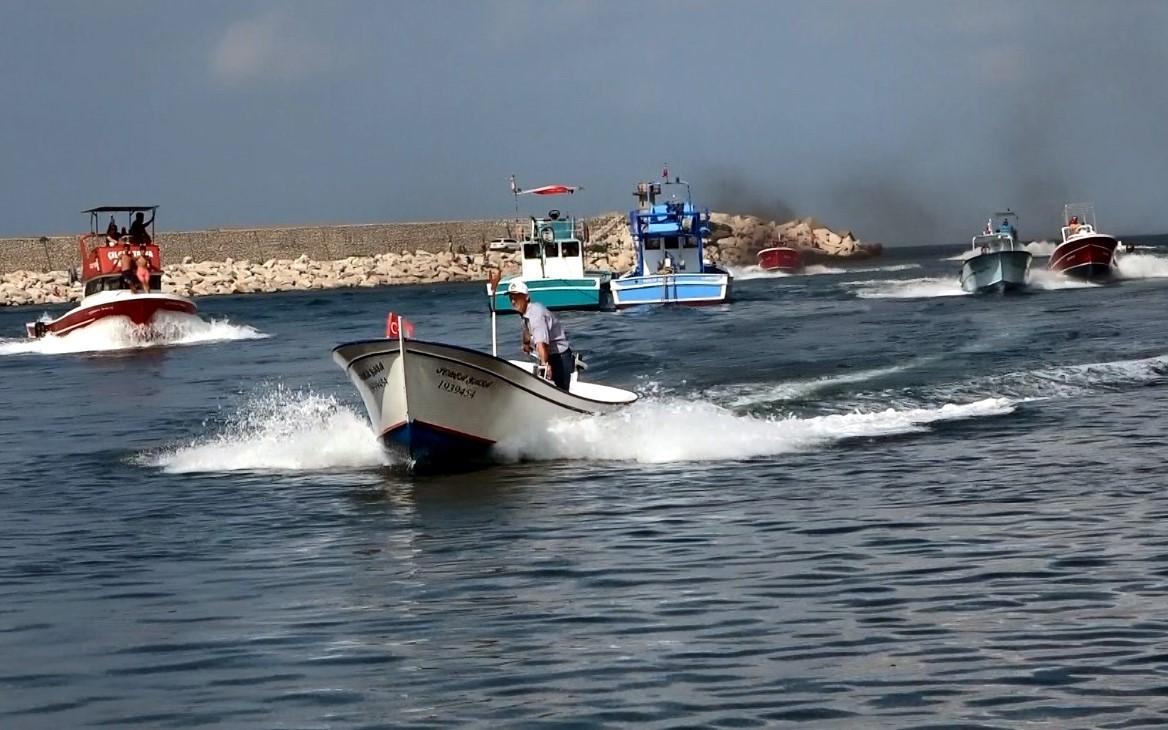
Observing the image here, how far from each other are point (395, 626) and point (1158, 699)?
13.8 feet

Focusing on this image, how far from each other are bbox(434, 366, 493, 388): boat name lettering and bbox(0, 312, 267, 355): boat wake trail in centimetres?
2869

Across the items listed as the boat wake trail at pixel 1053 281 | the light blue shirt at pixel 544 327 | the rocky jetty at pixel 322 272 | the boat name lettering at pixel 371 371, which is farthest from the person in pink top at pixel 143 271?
the rocky jetty at pixel 322 272

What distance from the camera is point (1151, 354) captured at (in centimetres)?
2667

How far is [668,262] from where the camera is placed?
56.2 meters

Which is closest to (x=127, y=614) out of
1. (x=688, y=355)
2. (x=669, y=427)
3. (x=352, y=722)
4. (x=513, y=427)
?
(x=352, y=722)

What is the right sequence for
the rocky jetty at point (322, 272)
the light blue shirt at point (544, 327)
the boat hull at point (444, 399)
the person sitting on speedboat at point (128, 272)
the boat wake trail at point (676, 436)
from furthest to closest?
the rocky jetty at point (322, 272) → the person sitting on speedboat at point (128, 272) → the boat wake trail at point (676, 436) → the light blue shirt at point (544, 327) → the boat hull at point (444, 399)

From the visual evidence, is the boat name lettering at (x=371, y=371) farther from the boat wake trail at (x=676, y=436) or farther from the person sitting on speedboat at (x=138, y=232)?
the person sitting on speedboat at (x=138, y=232)

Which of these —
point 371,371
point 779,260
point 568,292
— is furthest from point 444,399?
point 779,260

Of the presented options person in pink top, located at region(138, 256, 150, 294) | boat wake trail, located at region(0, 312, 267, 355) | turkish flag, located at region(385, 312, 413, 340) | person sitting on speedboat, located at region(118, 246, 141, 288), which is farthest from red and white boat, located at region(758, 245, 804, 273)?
turkish flag, located at region(385, 312, 413, 340)

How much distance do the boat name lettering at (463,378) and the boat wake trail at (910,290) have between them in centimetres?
3917

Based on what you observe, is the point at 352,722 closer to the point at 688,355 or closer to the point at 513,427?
the point at 513,427

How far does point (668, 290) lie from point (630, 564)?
4184 centimetres

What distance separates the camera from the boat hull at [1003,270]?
52438 millimetres

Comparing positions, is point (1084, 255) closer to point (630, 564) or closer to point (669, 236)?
point (669, 236)
